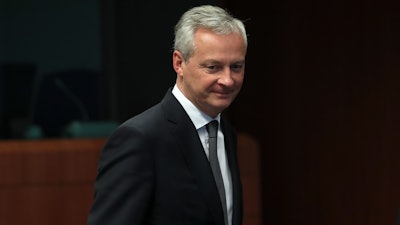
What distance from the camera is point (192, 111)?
10.2 feet

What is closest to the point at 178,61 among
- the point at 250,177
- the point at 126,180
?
the point at 126,180

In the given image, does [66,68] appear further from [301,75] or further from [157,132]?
[157,132]

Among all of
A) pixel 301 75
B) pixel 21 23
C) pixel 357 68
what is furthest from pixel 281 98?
pixel 21 23

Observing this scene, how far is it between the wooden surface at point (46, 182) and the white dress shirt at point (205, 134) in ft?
10.6

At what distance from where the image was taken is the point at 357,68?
675 centimetres

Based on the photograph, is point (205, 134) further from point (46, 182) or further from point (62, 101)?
point (62, 101)

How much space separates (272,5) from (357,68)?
1409mm

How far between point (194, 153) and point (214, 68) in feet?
0.92

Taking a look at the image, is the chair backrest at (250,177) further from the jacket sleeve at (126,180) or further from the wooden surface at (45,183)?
the jacket sleeve at (126,180)

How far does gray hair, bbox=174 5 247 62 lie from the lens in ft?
9.66

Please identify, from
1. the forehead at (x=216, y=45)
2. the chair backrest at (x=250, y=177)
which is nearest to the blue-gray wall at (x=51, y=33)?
the chair backrest at (x=250, y=177)

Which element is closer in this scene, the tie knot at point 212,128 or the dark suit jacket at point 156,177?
the dark suit jacket at point 156,177

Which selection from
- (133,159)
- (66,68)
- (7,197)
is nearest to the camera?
(133,159)

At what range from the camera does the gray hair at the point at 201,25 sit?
9.66 ft
